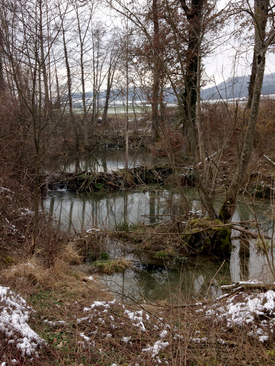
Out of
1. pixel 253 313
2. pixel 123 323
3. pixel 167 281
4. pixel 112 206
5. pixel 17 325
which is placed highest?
pixel 17 325

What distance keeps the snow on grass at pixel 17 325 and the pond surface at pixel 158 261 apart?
4.22 ft

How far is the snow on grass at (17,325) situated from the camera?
127 inches

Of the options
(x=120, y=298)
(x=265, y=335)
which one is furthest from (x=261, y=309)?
(x=120, y=298)

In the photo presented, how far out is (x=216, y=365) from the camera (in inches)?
129

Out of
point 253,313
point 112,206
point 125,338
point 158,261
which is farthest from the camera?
point 112,206

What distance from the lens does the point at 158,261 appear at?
7.81m

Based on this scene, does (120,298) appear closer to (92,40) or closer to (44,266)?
(44,266)

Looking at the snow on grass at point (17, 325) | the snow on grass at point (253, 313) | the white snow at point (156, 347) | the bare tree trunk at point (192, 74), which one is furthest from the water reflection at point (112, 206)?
the white snow at point (156, 347)

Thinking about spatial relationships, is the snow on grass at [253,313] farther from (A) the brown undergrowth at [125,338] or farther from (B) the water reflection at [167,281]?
(B) the water reflection at [167,281]

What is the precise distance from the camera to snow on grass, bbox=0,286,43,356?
321 centimetres

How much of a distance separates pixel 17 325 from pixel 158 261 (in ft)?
15.7

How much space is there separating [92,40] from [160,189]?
15.7 meters

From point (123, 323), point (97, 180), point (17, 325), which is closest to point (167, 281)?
point (123, 323)

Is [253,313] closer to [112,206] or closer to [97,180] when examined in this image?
[112,206]
